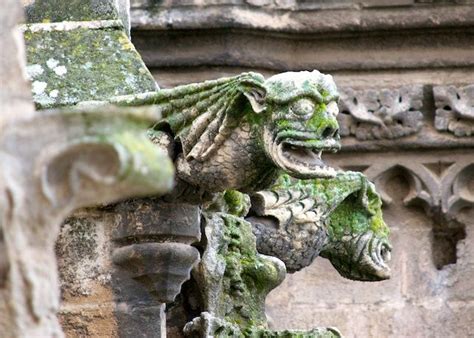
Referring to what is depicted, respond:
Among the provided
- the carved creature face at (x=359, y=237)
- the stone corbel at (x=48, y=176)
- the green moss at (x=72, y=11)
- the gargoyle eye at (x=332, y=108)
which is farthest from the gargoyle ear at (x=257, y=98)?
the stone corbel at (x=48, y=176)

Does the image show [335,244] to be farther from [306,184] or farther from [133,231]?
[133,231]

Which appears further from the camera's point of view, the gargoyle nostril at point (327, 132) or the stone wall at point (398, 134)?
the stone wall at point (398, 134)

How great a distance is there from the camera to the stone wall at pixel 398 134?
391 inches

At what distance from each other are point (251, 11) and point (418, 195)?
2.95ft

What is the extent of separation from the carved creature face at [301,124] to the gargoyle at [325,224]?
1261 millimetres

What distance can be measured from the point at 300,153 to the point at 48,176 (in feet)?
7.49

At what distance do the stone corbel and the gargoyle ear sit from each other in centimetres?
222

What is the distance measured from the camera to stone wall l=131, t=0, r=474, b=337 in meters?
9.92

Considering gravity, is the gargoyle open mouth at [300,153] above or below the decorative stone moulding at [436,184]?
below

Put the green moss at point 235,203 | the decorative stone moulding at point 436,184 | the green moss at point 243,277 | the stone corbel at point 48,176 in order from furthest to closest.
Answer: the decorative stone moulding at point 436,184 → the green moss at point 235,203 → the green moss at point 243,277 → the stone corbel at point 48,176

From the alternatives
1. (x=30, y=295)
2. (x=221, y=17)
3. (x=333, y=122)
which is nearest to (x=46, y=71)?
(x=333, y=122)

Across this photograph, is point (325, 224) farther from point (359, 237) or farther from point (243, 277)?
point (243, 277)

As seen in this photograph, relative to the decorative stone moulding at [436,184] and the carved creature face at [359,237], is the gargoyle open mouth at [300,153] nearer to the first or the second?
the carved creature face at [359,237]

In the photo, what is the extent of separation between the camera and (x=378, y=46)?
10078 mm
